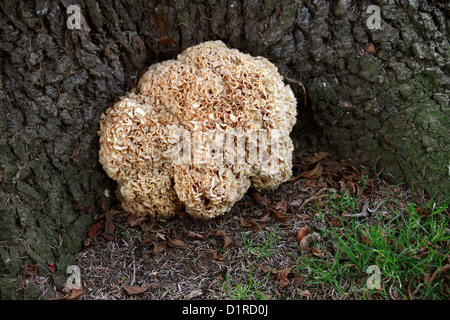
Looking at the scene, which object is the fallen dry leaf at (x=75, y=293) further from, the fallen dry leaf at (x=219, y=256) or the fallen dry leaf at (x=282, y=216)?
the fallen dry leaf at (x=282, y=216)

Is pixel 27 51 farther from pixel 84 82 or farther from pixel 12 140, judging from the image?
pixel 12 140

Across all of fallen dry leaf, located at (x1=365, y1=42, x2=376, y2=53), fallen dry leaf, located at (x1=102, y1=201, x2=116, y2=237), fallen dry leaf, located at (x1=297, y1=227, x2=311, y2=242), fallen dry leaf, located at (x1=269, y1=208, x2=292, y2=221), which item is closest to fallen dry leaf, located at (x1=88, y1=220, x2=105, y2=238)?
fallen dry leaf, located at (x1=102, y1=201, x2=116, y2=237)

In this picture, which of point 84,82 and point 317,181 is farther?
point 317,181

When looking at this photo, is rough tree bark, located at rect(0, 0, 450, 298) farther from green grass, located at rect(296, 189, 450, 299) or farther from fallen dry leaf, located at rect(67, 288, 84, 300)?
green grass, located at rect(296, 189, 450, 299)

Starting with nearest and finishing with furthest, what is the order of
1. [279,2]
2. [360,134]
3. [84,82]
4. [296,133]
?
[84,82] < [279,2] < [360,134] < [296,133]

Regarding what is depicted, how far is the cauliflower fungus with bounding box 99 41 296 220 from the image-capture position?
3.59 meters

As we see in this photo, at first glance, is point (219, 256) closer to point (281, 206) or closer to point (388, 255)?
point (281, 206)

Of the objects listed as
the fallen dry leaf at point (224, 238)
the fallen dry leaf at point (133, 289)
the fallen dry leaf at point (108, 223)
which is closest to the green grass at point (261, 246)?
the fallen dry leaf at point (224, 238)

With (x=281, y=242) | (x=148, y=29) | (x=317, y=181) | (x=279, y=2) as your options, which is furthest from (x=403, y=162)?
(x=148, y=29)

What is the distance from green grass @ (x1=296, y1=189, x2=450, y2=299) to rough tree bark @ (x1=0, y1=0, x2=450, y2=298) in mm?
602

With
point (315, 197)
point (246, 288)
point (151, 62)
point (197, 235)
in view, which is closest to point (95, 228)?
point (197, 235)

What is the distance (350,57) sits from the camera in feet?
13.3

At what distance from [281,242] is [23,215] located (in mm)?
2510

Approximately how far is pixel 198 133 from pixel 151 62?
119cm
